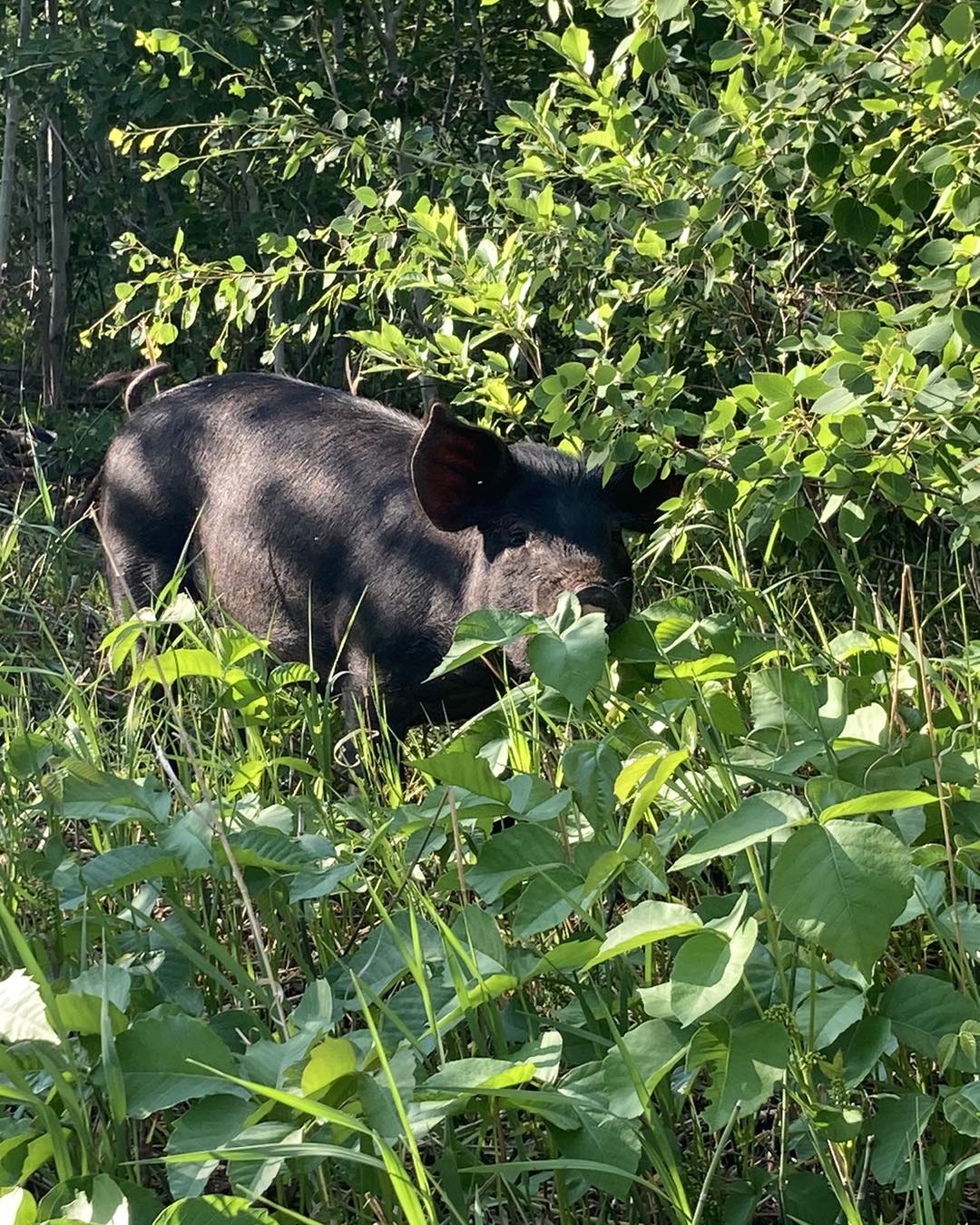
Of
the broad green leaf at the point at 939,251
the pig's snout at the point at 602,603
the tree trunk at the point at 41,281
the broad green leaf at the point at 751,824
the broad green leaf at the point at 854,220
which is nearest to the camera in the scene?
the broad green leaf at the point at 751,824

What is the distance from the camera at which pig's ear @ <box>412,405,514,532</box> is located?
410 centimetres

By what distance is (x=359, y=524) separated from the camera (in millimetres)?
4785

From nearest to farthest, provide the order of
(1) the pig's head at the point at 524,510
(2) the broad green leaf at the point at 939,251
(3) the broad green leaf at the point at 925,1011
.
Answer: (3) the broad green leaf at the point at 925,1011 → (2) the broad green leaf at the point at 939,251 → (1) the pig's head at the point at 524,510

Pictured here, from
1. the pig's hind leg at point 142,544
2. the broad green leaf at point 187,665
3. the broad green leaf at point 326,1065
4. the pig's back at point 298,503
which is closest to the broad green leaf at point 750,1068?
the broad green leaf at point 326,1065

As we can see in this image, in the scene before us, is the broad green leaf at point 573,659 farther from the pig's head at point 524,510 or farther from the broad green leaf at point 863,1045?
the pig's head at point 524,510

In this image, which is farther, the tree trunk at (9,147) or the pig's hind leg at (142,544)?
the tree trunk at (9,147)

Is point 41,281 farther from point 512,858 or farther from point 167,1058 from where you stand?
point 167,1058

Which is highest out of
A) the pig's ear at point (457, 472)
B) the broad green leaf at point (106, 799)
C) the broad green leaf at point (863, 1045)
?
the broad green leaf at point (863, 1045)

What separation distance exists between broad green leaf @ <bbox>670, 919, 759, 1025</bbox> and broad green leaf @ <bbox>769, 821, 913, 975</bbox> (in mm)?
57

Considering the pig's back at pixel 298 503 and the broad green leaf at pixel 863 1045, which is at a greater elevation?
the broad green leaf at pixel 863 1045

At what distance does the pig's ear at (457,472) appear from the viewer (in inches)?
161

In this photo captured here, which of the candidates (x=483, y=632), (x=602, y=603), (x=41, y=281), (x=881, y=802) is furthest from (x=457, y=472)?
(x=41, y=281)

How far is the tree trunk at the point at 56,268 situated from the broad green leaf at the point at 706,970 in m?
7.51

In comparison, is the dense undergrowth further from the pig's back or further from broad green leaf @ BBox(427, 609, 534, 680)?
the pig's back
